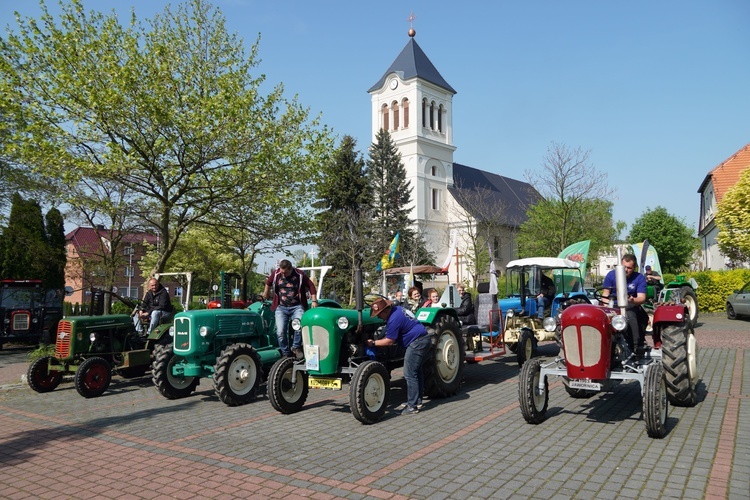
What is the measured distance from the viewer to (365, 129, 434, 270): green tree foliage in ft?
123

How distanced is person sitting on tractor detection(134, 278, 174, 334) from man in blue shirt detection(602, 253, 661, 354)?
298 inches

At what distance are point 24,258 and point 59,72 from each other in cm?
1153

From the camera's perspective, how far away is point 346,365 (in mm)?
7465

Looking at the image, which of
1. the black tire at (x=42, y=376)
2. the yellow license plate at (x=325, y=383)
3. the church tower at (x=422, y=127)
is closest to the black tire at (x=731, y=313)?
the yellow license plate at (x=325, y=383)

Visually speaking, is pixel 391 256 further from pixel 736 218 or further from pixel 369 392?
pixel 736 218

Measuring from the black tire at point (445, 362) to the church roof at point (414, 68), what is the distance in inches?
1957

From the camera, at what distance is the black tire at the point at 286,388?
23.9 ft

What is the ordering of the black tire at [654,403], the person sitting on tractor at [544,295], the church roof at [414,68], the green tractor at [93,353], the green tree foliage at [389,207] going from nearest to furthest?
the black tire at [654,403]
the green tractor at [93,353]
the person sitting on tractor at [544,295]
the green tree foliage at [389,207]
the church roof at [414,68]

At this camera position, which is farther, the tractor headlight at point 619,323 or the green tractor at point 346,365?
the green tractor at point 346,365

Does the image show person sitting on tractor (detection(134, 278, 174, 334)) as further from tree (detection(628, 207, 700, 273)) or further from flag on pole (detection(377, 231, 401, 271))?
tree (detection(628, 207, 700, 273))

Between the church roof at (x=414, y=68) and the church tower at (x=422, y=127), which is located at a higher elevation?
the church roof at (x=414, y=68)

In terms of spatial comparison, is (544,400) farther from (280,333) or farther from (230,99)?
(230,99)

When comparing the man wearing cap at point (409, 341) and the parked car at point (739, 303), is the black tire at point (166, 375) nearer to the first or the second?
the man wearing cap at point (409, 341)

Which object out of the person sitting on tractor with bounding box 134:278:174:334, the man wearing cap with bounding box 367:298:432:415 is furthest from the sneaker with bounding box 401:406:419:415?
the person sitting on tractor with bounding box 134:278:174:334
